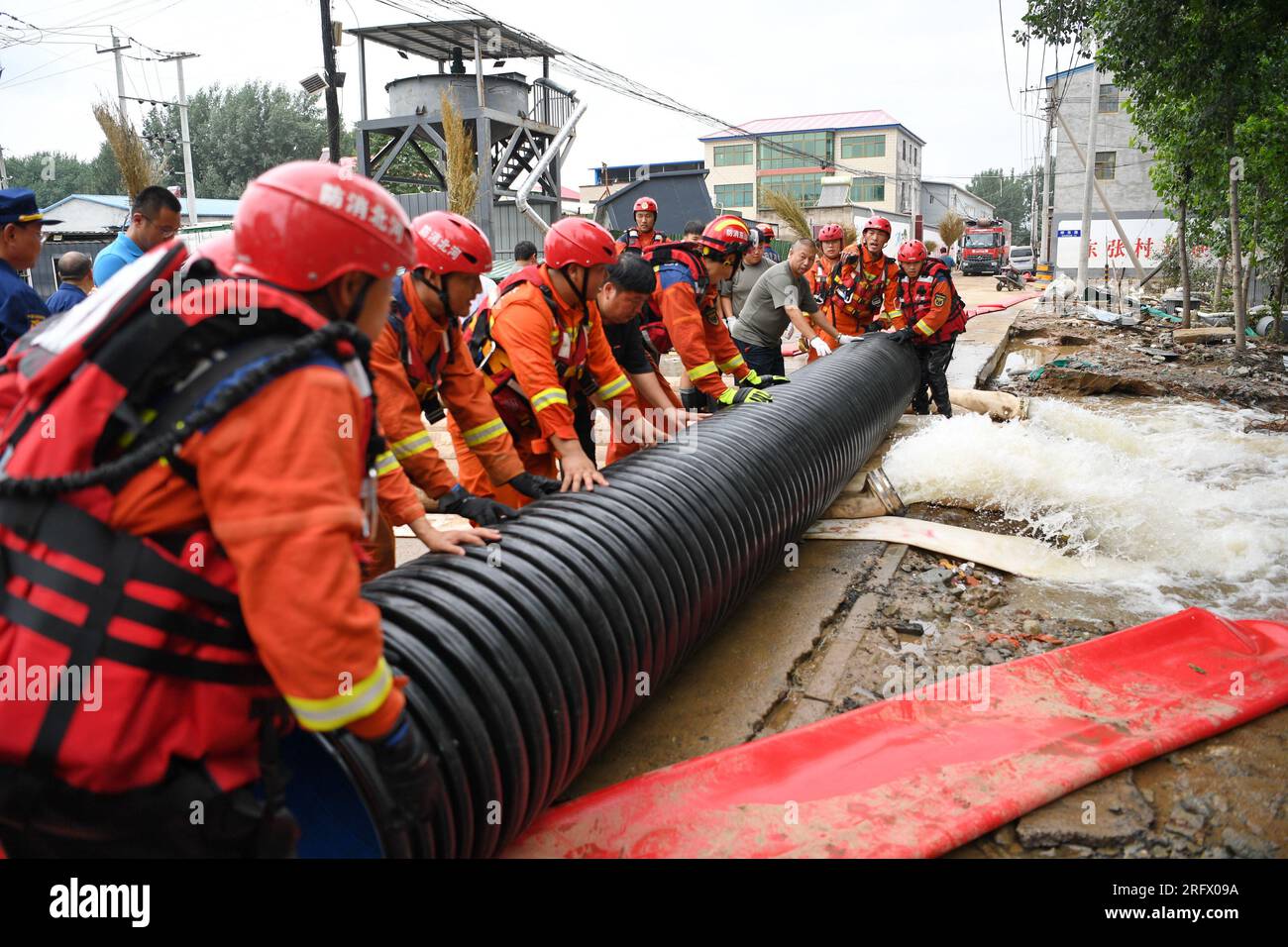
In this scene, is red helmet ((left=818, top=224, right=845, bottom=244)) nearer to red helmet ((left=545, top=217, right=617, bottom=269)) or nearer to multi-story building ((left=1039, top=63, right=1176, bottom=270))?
red helmet ((left=545, top=217, right=617, bottom=269))

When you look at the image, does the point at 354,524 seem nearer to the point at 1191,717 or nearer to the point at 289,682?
the point at 289,682

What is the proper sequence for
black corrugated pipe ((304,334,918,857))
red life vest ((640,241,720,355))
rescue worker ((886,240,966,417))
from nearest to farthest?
black corrugated pipe ((304,334,918,857)) < red life vest ((640,241,720,355)) < rescue worker ((886,240,966,417))

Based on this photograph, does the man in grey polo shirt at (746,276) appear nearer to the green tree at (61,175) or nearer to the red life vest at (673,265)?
the red life vest at (673,265)

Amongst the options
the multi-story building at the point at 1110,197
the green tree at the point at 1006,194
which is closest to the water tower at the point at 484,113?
the multi-story building at the point at 1110,197

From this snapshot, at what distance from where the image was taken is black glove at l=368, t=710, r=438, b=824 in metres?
1.62

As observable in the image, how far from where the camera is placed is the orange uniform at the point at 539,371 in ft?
12.7

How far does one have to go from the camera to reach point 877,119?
67.9 m

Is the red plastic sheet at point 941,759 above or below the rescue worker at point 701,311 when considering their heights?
below

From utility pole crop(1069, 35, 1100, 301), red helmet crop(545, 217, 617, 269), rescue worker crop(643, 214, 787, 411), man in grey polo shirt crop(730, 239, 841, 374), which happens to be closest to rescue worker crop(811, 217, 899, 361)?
man in grey polo shirt crop(730, 239, 841, 374)

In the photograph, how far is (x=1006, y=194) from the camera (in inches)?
4451

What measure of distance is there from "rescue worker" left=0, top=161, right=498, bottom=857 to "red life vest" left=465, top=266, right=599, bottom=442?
246cm
